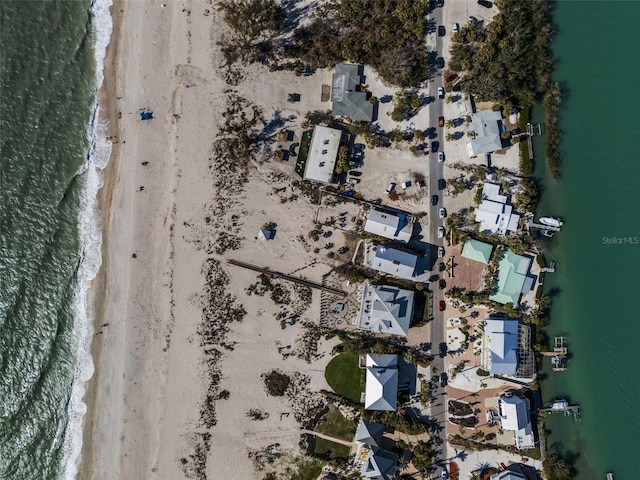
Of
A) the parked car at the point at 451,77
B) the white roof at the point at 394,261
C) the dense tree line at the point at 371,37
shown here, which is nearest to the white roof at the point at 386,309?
the white roof at the point at 394,261

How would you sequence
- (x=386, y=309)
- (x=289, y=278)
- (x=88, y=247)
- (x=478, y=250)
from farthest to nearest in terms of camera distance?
(x=88, y=247) < (x=289, y=278) < (x=478, y=250) < (x=386, y=309)

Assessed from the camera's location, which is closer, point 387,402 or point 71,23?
point 387,402

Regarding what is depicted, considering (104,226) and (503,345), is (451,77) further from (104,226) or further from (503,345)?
(104,226)

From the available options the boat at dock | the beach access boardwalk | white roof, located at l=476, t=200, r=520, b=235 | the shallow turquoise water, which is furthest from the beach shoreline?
the boat at dock

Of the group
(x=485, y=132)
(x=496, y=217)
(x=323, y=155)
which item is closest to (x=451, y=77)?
(x=485, y=132)

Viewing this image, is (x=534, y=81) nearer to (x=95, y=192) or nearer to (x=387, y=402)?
(x=387, y=402)

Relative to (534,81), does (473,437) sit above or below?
below

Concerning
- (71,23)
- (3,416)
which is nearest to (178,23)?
(71,23)

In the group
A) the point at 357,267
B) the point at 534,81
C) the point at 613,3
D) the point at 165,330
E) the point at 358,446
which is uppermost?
the point at 613,3

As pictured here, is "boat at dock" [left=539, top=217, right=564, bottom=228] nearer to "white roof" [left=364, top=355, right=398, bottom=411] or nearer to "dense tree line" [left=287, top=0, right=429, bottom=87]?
"dense tree line" [left=287, top=0, right=429, bottom=87]
